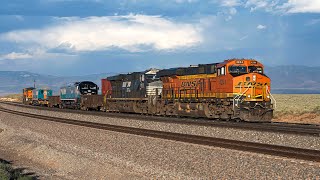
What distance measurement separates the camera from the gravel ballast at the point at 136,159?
431 inches

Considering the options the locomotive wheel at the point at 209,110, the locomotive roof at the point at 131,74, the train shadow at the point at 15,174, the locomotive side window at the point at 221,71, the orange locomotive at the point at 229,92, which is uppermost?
the locomotive roof at the point at 131,74

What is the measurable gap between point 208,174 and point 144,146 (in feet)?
16.4

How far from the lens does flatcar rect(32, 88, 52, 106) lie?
59806 mm

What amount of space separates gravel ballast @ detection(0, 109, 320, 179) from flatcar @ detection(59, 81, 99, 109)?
2215cm

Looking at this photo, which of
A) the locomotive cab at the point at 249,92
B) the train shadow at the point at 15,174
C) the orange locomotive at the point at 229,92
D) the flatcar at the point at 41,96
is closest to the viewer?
the train shadow at the point at 15,174

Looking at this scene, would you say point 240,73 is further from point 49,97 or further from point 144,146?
point 49,97

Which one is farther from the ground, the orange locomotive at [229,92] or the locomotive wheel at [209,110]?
the orange locomotive at [229,92]

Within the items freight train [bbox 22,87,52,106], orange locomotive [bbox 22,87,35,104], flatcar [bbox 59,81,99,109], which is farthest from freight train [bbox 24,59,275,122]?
orange locomotive [bbox 22,87,35,104]

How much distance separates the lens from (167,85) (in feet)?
95.7

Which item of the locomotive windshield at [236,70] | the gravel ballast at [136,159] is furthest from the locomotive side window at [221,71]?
the gravel ballast at [136,159]

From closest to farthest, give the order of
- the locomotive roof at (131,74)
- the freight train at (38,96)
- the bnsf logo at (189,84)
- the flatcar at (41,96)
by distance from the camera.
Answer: the bnsf logo at (189,84), the locomotive roof at (131,74), the flatcar at (41,96), the freight train at (38,96)

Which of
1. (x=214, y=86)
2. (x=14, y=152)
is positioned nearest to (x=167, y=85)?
(x=214, y=86)

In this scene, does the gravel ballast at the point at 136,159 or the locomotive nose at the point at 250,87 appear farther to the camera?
the locomotive nose at the point at 250,87

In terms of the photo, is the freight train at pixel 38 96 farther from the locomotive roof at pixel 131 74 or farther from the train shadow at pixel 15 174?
the train shadow at pixel 15 174
